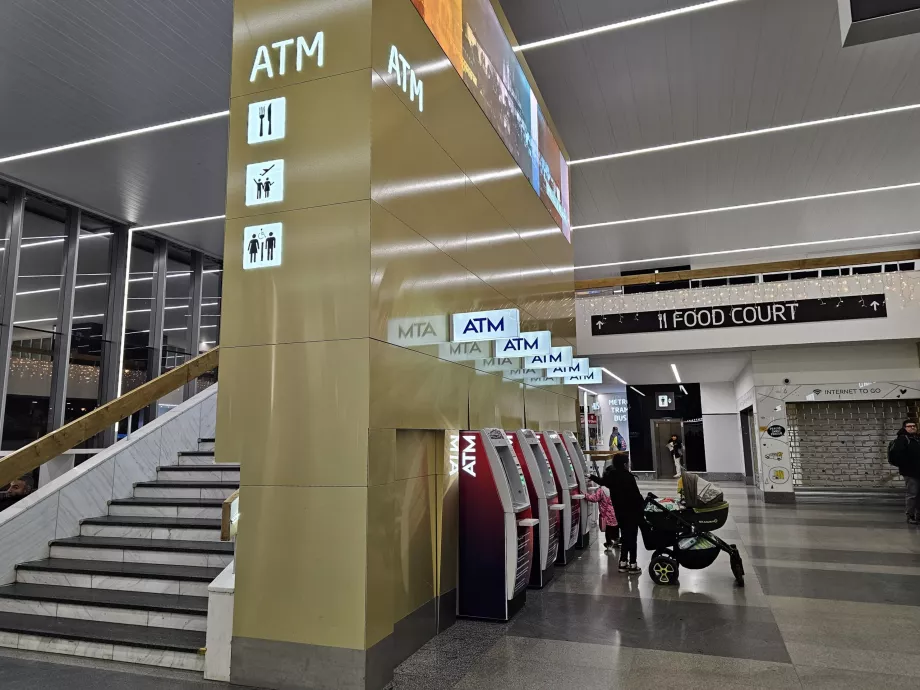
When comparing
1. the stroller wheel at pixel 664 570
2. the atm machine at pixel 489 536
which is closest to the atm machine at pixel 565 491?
the stroller wheel at pixel 664 570

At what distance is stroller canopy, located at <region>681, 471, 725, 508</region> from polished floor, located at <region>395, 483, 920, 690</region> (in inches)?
28.9

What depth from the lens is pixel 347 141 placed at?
3734mm

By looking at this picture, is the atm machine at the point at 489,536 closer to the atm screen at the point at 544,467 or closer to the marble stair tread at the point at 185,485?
the atm screen at the point at 544,467

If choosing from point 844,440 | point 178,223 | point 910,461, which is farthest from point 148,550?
point 844,440

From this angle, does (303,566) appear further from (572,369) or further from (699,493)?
(572,369)

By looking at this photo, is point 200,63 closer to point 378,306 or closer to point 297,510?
point 378,306

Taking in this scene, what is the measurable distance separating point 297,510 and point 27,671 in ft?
5.94

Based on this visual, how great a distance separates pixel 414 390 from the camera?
13.7 ft

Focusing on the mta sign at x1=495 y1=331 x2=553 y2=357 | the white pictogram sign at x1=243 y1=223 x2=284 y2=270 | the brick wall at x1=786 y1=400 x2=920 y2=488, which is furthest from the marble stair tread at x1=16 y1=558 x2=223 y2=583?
the brick wall at x1=786 y1=400 x2=920 y2=488

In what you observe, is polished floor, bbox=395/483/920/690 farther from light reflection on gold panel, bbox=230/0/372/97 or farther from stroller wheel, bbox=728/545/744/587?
light reflection on gold panel, bbox=230/0/372/97

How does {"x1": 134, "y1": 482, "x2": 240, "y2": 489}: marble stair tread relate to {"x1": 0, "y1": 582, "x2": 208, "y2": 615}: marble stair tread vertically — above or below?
above

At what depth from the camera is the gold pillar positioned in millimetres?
3477

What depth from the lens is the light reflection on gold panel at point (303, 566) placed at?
3.41 meters

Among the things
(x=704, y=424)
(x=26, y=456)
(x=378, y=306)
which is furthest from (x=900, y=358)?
(x=26, y=456)
